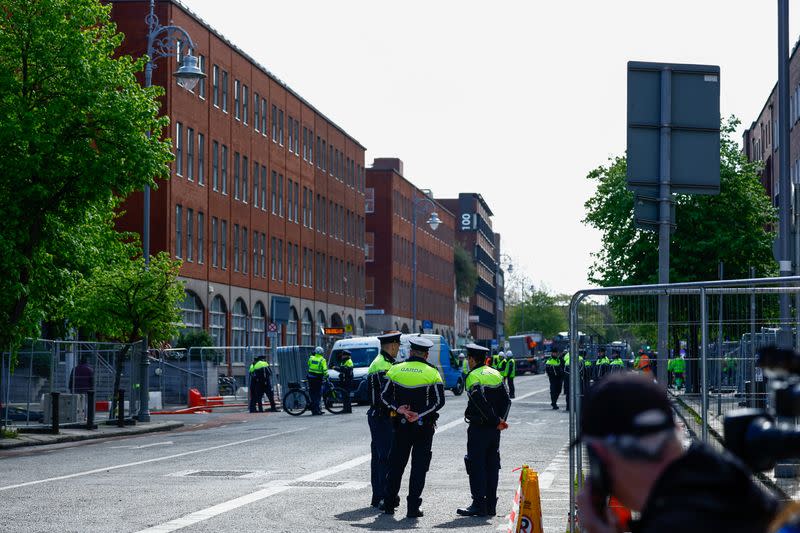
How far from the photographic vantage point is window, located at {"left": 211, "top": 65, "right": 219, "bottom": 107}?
6240cm

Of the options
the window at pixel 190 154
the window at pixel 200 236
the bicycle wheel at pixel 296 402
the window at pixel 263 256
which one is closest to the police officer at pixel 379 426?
the bicycle wheel at pixel 296 402

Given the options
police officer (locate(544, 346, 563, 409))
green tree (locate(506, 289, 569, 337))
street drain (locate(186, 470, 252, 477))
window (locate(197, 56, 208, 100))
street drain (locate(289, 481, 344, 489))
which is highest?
window (locate(197, 56, 208, 100))

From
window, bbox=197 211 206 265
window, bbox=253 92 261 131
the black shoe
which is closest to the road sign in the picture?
the black shoe

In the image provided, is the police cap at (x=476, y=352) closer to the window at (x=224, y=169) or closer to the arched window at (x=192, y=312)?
the arched window at (x=192, y=312)

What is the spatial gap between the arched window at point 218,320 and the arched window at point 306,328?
552 inches

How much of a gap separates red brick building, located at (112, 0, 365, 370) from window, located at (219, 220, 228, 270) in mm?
87

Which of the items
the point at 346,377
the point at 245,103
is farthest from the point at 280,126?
the point at 346,377

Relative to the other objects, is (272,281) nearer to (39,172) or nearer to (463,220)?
(39,172)

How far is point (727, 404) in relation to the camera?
10453 millimetres

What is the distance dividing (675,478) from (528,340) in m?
120

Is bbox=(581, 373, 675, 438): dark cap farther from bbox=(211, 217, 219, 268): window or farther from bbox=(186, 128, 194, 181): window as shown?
bbox=(211, 217, 219, 268): window

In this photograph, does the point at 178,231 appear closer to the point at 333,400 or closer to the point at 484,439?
the point at 333,400

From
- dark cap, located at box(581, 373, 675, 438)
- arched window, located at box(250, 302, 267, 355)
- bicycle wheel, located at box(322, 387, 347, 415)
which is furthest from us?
arched window, located at box(250, 302, 267, 355)

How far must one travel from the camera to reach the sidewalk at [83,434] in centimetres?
2697
